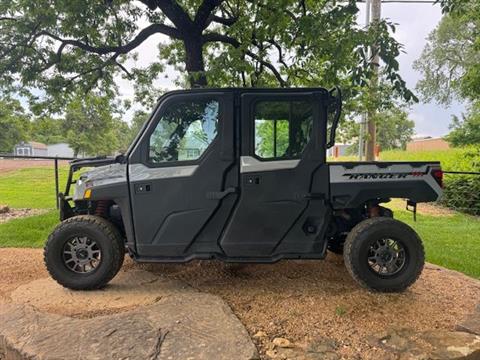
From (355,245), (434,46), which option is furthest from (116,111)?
(434,46)

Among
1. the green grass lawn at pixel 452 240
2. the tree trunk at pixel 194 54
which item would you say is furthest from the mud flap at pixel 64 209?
the green grass lawn at pixel 452 240

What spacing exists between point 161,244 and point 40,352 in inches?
55.1

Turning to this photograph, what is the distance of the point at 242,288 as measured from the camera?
3.95 m

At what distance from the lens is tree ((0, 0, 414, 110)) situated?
4340 millimetres

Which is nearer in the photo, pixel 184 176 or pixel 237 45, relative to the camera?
pixel 184 176

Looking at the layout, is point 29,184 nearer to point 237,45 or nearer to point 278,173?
point 237,45

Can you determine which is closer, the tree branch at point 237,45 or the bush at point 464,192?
the tree branch at point 237,45

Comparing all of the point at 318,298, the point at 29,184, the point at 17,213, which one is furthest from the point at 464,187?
the point at 29,184

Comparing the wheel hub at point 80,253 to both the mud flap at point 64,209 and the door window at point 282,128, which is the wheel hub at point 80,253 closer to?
the mud flap at point 64,209

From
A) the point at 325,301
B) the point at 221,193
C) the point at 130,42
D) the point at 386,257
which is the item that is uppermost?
the point at 130,42

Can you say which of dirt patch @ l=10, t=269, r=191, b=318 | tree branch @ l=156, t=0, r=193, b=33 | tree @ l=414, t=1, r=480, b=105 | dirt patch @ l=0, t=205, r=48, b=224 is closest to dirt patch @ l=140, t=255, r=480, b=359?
dirt patch @ l=10, t=269, r=191, b=318

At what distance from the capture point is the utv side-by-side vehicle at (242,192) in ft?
12.3

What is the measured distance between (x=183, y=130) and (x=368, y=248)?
209 centimetres

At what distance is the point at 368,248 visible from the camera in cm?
378
